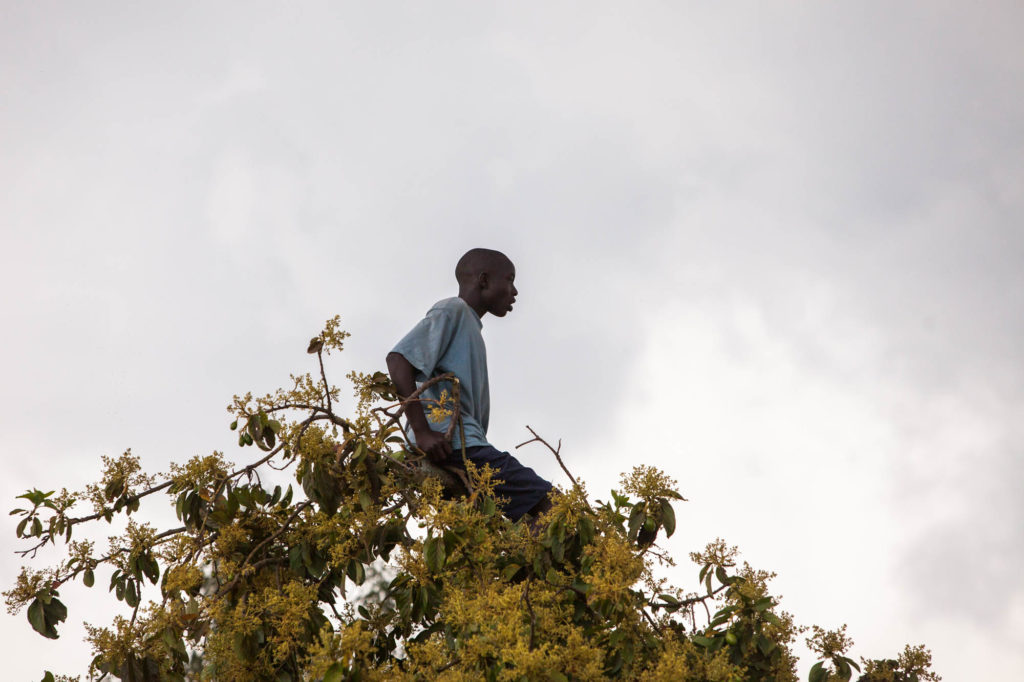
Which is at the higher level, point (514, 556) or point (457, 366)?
point (457, 366)

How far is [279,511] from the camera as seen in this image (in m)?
3.80

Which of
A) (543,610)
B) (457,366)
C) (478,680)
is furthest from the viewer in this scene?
(457,366)

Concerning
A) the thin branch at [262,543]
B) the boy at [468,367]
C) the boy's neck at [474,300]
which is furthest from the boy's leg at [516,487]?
the boy's neck at [474,300]

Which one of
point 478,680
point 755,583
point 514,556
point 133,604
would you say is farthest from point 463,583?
point 133,604

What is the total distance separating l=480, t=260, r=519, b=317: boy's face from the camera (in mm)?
4586

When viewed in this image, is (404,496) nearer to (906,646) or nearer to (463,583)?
(463,583)

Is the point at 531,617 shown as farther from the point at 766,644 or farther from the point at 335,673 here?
the point at 766,644

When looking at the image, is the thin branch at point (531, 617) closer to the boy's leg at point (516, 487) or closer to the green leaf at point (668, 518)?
the green leaf at point (668, 518)

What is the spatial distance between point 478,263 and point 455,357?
567mm

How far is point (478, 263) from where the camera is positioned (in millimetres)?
4637

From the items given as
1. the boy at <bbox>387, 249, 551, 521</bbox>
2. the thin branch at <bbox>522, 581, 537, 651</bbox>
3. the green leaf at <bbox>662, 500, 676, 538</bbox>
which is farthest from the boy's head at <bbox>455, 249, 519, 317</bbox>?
the thin branch at <bbox>522, 581, 537, 651</bbox>

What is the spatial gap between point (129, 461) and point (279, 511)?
55cm

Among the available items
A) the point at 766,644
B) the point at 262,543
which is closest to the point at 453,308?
the point at 262,543

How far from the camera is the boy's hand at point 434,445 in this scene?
12.6 ft
